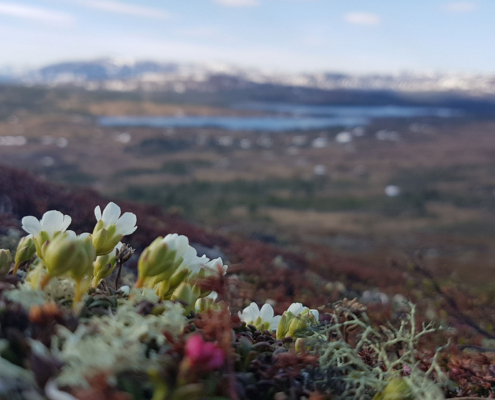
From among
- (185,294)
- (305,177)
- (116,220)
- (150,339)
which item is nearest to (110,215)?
(116,220)

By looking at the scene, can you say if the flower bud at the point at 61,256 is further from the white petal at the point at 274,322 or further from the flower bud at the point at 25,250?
the white petal at the point at 274,322

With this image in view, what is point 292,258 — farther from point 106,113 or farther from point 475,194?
point 106,113

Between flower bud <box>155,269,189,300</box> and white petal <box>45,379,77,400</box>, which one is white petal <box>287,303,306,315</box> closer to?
flower bud <box>155,269,189,300</box>

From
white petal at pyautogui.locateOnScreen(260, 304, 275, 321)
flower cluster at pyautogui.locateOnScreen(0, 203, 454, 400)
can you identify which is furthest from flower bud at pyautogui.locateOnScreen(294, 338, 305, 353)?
white petal at pyautogui.locateOnScreen(260, 304, 275, 321)

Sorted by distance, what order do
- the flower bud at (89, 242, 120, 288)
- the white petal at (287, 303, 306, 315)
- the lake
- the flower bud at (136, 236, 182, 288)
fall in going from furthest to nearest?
the lake
the white petal at (287, 303, 306, 315)
the flower bud at (89, 242, 120, 288)
the flower bud at (136, 236, 182, 288)

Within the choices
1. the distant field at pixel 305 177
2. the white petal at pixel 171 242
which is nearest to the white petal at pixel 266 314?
the white petal at pixel 171 242

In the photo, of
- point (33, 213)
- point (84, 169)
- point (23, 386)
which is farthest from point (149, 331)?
point (84, 169)

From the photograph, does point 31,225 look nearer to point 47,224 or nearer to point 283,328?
point 47,224
